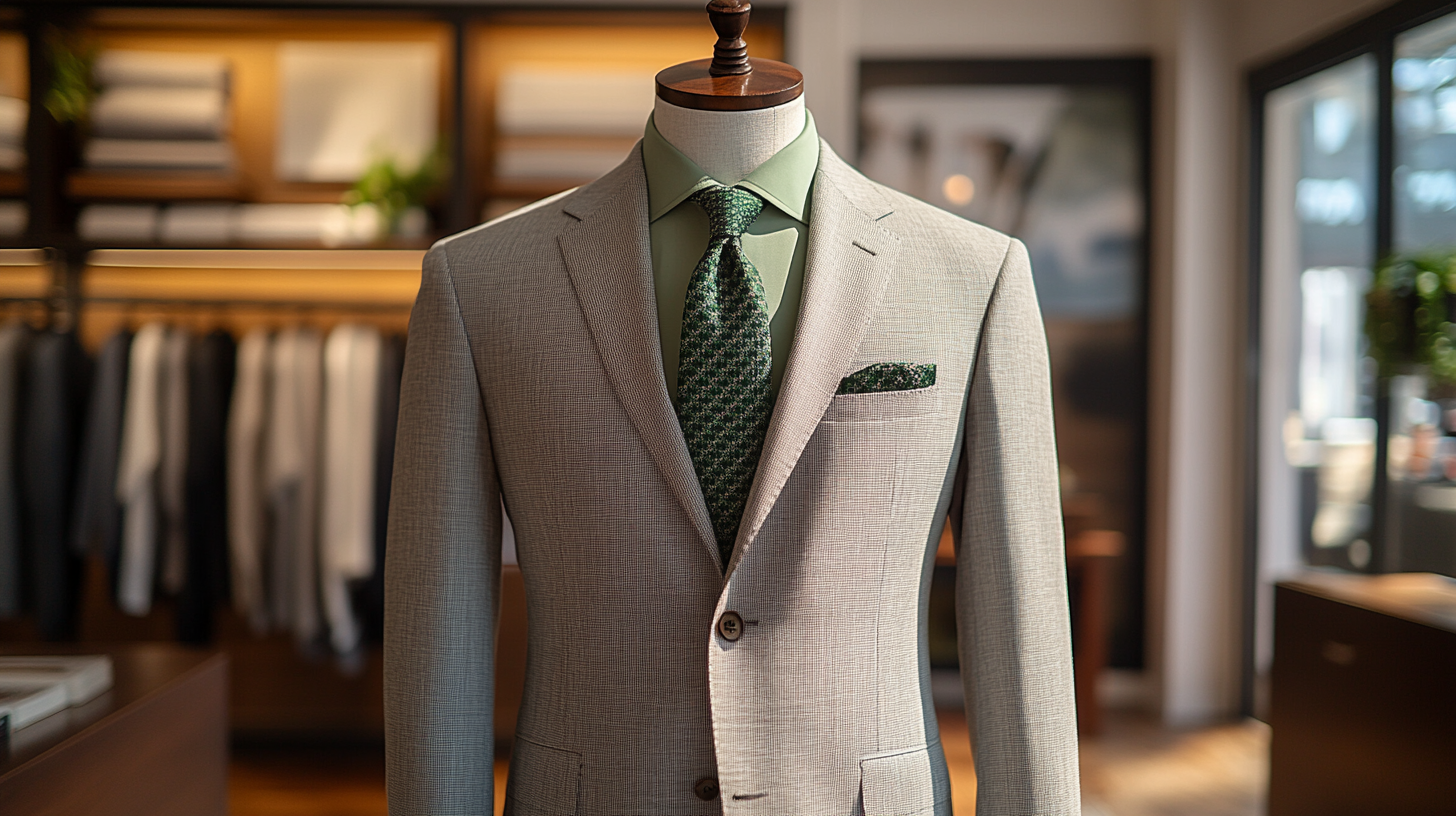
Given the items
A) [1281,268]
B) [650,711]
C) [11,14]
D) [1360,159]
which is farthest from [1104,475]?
[11,14]

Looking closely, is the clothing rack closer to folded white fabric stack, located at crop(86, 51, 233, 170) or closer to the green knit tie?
folded white fabric stack, located at crop(86, 51, 233, 170)

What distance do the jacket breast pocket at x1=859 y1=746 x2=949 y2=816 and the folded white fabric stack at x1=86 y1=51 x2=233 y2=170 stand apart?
3.25 m

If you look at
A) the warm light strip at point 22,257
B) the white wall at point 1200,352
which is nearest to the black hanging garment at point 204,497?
the warm light strip at point 22,257

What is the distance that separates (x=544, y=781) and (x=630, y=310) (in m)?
0.43

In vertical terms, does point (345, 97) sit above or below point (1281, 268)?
above

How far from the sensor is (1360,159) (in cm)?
320

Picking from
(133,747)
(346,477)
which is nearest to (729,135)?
(133,747)

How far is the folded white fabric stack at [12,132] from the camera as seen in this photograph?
3287 millimetres

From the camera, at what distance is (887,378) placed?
0.86m

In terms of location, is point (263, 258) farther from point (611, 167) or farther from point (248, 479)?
point (611, 167)

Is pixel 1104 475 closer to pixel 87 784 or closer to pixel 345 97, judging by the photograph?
pixel 345 97

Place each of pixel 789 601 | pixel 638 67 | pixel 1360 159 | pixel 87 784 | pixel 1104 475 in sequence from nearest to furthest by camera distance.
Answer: pixel 789 601 → pixel 87 784 → pixel 1360 159 → pixel 638 67 → pixel 1104 475

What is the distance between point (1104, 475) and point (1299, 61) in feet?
5.39

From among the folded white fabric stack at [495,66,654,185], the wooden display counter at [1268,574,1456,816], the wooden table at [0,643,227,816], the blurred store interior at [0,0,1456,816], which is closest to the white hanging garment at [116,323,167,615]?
the blurred store interior at [0,0,1456,816]
